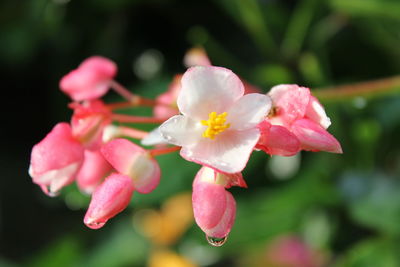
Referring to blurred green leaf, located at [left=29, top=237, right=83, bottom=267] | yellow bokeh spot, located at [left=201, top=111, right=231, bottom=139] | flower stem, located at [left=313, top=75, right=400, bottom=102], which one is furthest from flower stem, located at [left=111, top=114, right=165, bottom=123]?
blurred green leaf, located at [left=29, top=237, right=83, bottom=267]

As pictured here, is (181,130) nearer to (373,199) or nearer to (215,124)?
(215,124)

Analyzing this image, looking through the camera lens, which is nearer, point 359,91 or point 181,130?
point 181,130

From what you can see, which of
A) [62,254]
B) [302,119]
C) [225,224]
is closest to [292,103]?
[302,119]

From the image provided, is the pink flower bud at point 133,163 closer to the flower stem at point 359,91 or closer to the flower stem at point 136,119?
the flower stem at point 136,119

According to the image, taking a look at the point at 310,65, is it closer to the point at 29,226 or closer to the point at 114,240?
the point at 114,240

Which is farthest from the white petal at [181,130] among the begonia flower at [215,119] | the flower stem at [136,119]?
the flower stem at [136,119]

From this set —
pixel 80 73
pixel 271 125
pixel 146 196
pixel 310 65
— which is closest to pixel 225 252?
pixel 146 196

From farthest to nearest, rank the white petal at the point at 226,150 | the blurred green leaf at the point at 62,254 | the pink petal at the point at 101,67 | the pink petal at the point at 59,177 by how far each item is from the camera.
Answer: the blurred green leaf at the point at 62,254 < the pink petal at the point at 101,67 < the pink petal at the point at 59,177 < the white petal at the point at 226,150

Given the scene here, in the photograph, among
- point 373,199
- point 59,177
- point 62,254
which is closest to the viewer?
point 59,177
